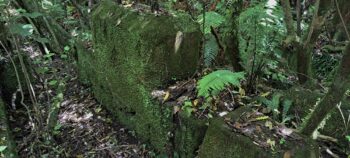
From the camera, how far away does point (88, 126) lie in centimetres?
521

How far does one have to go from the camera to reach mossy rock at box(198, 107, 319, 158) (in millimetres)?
2975

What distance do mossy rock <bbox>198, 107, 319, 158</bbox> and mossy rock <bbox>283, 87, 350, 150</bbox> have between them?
0.58m

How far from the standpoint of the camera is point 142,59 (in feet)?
14.0

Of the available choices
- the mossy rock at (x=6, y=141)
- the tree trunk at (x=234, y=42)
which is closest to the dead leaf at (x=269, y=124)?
the tree trunk at (x=234, y=42)

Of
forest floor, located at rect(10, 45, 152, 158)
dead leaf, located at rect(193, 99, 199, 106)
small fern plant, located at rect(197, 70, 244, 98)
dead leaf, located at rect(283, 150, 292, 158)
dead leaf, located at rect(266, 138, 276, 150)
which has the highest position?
small fern plant, located at rect(197, 70, 244, 98)

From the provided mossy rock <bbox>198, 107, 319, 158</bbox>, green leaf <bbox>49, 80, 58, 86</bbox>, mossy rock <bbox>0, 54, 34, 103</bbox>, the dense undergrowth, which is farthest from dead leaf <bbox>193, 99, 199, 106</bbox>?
mossy rock <bbox>0, 54, 34, 103</bbox>

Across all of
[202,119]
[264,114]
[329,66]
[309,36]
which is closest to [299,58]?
[309,36]

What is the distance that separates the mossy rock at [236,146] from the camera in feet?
9.76

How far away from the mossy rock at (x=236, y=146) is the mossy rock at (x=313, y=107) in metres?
0.58

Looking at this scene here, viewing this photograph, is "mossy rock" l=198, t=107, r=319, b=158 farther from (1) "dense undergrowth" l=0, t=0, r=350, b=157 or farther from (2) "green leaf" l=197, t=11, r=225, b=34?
(2) "green leaf" l=197, t=11, r=225, b=34

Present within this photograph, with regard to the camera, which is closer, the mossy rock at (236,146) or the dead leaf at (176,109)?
the mossy rock at (236,146)

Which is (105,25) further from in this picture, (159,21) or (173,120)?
(173,120)

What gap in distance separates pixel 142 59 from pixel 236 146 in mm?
1671

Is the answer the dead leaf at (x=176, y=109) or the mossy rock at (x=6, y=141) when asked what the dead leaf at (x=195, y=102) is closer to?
the dead leaf at (x=176, y=109)
